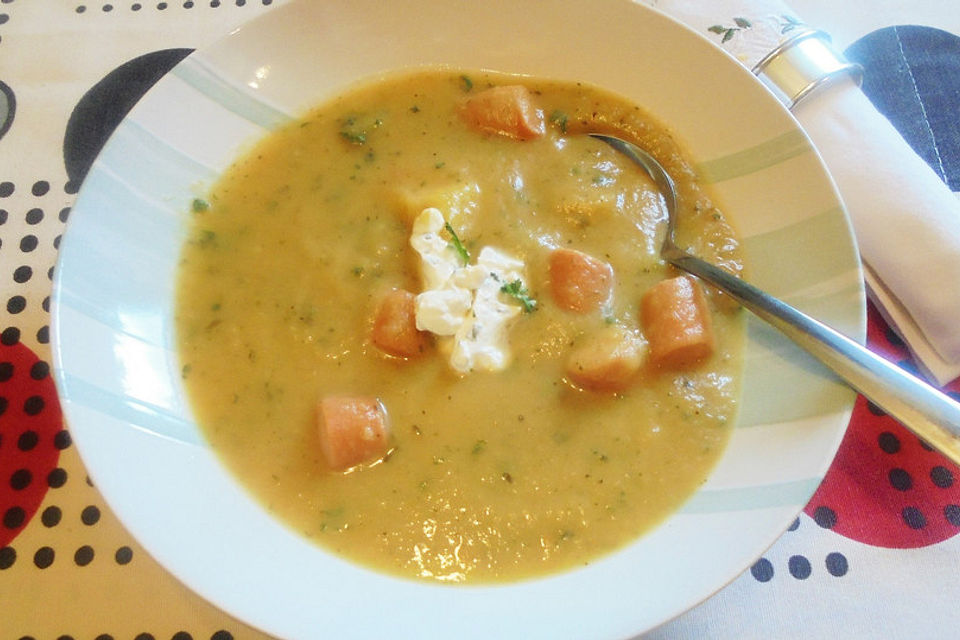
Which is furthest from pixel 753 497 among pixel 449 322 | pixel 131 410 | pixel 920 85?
pixel 920 85

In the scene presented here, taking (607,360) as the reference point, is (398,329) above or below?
below

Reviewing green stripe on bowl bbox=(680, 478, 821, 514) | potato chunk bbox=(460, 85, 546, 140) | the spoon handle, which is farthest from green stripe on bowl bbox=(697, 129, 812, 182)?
green stripe on bowl bbox=(680, 478, 821, 514)

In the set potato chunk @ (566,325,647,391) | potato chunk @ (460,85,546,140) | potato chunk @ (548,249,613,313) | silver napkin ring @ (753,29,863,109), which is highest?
silver napkin ring @ (753,29,863,109)

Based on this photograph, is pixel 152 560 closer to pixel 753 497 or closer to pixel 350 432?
pixel 350 432

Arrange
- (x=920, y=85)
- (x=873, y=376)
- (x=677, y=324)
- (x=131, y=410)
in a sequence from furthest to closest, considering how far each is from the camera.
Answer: (x=920, y=85), (x=677, y=324), (x=131, y=410), (x=873, y=376)

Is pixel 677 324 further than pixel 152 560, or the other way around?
pixel 677 324

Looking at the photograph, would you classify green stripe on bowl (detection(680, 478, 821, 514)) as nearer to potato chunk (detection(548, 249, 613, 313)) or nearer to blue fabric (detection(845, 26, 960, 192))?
potato chunk (detection(548, 249, 613, 313))

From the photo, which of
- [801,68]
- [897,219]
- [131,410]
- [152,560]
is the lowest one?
[152,560]

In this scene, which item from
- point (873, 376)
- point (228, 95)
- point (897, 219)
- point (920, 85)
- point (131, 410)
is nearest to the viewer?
point (873, 376)
